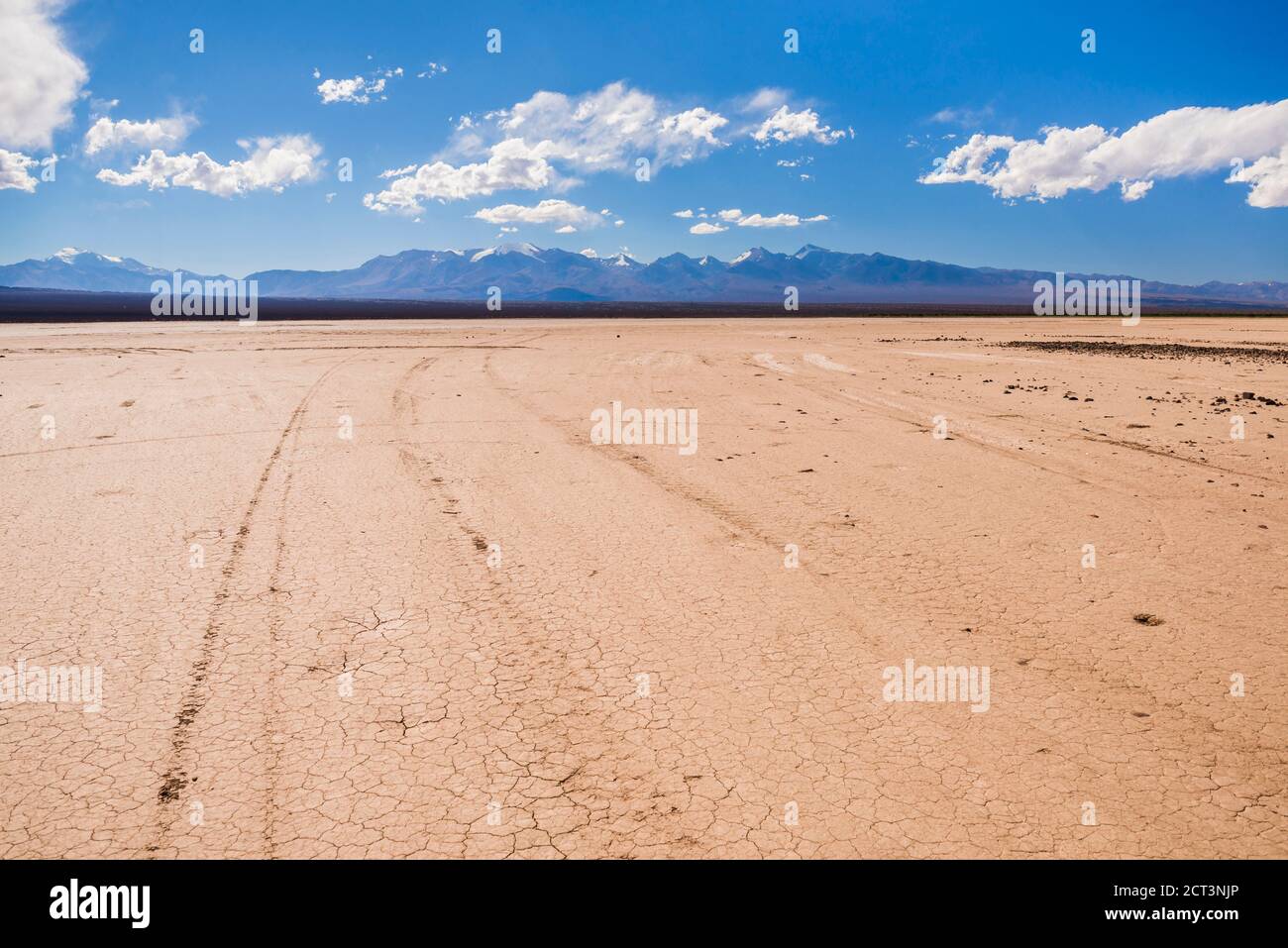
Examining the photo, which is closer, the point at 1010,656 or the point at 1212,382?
the point at 1010,656

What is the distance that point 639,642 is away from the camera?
4227mm

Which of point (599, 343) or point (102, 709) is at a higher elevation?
point (599, 343)

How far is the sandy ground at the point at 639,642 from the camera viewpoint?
112 inches

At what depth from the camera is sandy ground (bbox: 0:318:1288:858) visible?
283 cm

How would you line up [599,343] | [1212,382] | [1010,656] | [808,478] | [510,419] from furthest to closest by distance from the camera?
[599,343] → [1212,382] → [510,419] → [808,478] → [1010,656]

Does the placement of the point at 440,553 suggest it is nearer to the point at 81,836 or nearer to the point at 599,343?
the point at 81,836

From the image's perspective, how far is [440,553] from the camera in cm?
552

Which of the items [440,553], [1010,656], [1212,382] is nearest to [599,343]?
[1212,382]

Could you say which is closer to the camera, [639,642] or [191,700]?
[191,700]

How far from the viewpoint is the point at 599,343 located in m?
26.2

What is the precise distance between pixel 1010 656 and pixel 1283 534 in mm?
3648
